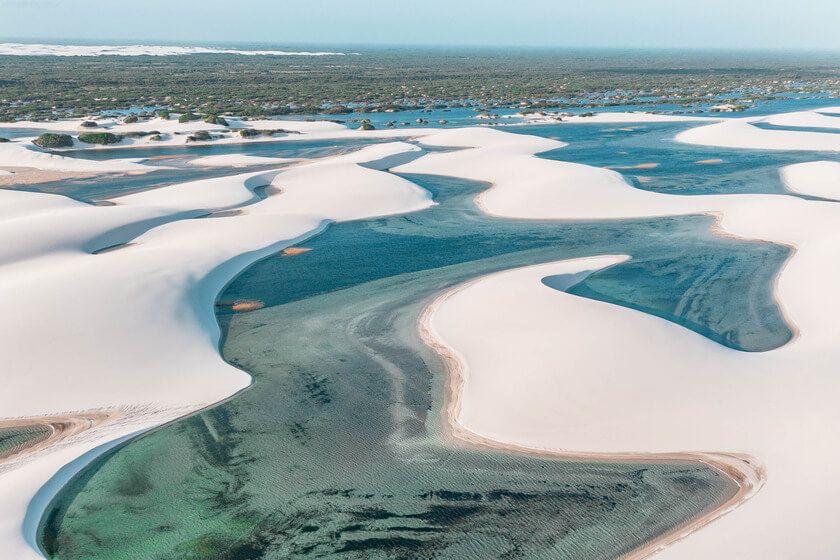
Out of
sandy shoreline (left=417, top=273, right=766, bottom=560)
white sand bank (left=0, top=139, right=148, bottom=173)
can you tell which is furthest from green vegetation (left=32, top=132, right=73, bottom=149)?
sandy shoreline (left=417, top=273, right=766, bottom=560)

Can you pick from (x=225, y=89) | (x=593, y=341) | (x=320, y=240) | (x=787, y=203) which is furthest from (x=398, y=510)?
(x=225, y=89)

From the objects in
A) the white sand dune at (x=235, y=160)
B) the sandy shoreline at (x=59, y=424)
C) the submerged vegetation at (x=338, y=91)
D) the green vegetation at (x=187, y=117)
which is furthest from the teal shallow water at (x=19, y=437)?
the green vegetation at (x=187, y=117)

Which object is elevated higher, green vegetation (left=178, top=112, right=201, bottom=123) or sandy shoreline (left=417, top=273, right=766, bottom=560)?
green vegetation (left=178, top=112, right=201, bottom=123)

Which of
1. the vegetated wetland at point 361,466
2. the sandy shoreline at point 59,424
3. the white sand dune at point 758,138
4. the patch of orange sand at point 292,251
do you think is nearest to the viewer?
the vegetated wetland at point 361,466

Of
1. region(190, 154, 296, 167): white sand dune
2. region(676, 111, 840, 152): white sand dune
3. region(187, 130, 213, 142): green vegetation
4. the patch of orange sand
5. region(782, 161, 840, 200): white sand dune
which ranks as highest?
region(676, 111, 840, 152): white sand dune

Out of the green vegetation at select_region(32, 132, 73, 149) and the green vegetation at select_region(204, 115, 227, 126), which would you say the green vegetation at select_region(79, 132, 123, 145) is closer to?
the green vegetation at select_region(32, 132, 73, 149)

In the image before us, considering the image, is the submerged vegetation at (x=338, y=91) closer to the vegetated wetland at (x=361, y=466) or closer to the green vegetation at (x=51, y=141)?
the green vegetation at (x=51, y=141)

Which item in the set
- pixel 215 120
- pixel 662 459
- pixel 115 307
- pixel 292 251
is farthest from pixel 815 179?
pixel 215 120

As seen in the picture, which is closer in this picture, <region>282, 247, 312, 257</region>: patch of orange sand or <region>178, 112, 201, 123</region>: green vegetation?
<region>282, 247, 312, 257</region>: patch of orange sand
